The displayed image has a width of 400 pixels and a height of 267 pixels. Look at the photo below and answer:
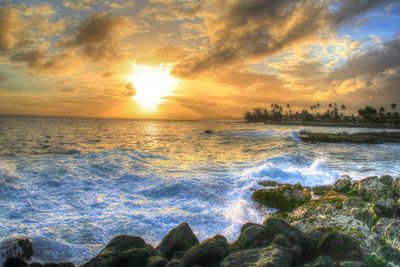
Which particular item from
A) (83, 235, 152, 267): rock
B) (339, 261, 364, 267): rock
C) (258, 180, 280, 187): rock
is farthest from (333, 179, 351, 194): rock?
(83, 235, 152, 267): rock

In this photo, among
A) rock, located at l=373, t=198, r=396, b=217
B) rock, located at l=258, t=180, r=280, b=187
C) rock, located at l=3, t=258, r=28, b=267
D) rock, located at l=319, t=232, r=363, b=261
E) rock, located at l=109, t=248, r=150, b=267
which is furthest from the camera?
rock, located at l=258, t=180, r=280, b=187

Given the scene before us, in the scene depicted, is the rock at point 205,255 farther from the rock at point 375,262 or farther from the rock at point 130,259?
the rock at point 375,262

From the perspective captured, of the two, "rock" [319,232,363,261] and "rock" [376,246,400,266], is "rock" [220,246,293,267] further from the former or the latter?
"rock" [376,246,400,266]

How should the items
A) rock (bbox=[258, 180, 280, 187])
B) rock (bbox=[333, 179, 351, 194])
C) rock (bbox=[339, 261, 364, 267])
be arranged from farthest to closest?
rock (bbox=[258, 180, 280, 187]) < rock (bbox=[333, 179, 351, 194]) < rock (bbox=[339, 261, 364, 267])

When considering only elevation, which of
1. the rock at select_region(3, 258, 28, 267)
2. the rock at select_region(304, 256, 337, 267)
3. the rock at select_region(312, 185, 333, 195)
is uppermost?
the rock at select_region(304, 256, 337, 267)

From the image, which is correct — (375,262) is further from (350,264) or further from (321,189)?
(321,189)

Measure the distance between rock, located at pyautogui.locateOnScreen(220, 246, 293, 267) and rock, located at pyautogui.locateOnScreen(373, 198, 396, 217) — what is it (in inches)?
204

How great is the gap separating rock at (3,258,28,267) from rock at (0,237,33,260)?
0.07 m

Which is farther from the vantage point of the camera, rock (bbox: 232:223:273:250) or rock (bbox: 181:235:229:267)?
rock (bbox: 232:223:273:250)

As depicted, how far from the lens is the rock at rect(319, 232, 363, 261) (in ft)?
20.2

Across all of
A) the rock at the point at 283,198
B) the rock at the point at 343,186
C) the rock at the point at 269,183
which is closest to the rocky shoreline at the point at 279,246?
the rock at the point at 283,198

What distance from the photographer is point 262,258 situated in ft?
18.8

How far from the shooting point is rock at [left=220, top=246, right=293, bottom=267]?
217 inches

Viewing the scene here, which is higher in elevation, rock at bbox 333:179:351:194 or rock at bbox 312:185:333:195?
A: rock at bbox 333:179:351:194
